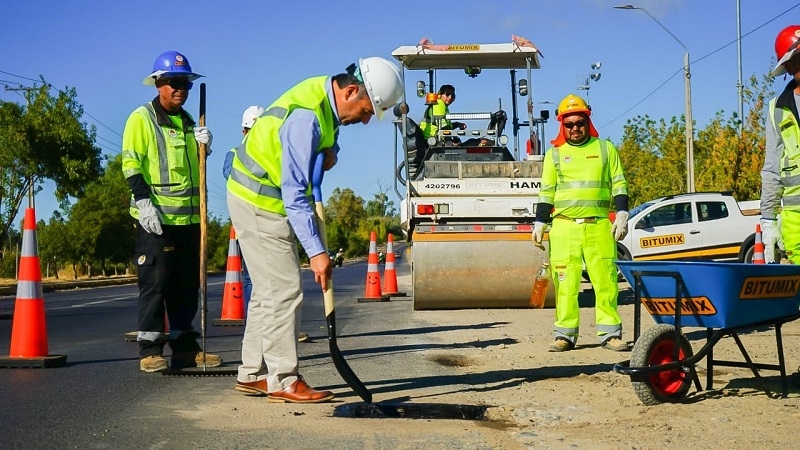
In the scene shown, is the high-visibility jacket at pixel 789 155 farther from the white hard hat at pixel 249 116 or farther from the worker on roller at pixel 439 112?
the worker on roller at pixel 439 112

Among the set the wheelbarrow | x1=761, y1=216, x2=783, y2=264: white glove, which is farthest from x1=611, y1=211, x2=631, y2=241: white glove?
the wheelbarrow

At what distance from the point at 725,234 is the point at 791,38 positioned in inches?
623

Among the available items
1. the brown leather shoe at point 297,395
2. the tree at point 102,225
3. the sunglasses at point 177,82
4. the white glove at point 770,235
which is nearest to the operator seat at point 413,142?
the sunglasses at point 177,82

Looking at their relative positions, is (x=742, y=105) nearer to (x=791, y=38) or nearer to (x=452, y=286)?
(x=452, y=286)

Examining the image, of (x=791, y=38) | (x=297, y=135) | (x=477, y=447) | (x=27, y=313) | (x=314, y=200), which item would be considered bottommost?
(x=477, y=447)

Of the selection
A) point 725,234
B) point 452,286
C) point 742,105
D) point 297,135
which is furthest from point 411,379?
point 742,105

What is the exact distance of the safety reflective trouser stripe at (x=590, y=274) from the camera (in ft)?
28.3

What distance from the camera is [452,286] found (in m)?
12.9

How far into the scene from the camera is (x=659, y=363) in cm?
614

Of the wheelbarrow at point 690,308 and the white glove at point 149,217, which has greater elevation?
the white glove at point 149,217

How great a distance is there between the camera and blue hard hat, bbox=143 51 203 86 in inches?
296

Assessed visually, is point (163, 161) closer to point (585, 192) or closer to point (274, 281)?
point (274, 281)

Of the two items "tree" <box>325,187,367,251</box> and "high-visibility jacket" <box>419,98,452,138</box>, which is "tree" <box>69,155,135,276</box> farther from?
"tree" <box>325,187,367,251</box>

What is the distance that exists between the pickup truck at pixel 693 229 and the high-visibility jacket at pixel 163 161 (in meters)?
14.8
